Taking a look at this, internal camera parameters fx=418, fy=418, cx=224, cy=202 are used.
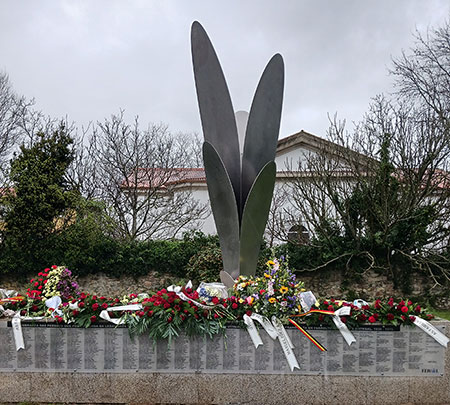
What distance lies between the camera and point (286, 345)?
393 centimetres

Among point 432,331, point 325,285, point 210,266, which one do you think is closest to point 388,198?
point 325,285

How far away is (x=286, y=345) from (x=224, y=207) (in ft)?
6.14

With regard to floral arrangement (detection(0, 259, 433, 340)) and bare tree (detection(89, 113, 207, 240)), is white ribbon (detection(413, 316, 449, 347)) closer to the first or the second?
floral arrangement (detection(0, 259, 433, 340))

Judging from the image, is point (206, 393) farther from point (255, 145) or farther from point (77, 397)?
point (255, 145)

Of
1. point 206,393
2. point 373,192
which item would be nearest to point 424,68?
point 373,192

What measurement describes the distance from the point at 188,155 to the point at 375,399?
18671mm

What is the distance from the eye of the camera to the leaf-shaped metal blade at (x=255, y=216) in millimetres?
4938

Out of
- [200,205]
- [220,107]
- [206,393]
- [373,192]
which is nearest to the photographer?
[206,393]

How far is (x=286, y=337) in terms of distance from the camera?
3.96 meters

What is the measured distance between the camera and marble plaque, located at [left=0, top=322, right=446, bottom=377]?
3.99 m

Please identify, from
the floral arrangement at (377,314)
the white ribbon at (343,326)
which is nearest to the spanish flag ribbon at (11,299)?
the floral arrangement at (377,314)

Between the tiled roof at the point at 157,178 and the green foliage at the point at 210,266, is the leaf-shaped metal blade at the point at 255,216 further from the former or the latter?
the tiled roof at the point at 157,178

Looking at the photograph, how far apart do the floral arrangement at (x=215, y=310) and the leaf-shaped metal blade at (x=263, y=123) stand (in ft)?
4.93

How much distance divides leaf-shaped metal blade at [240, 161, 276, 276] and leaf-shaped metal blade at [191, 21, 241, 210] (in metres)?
0.42
